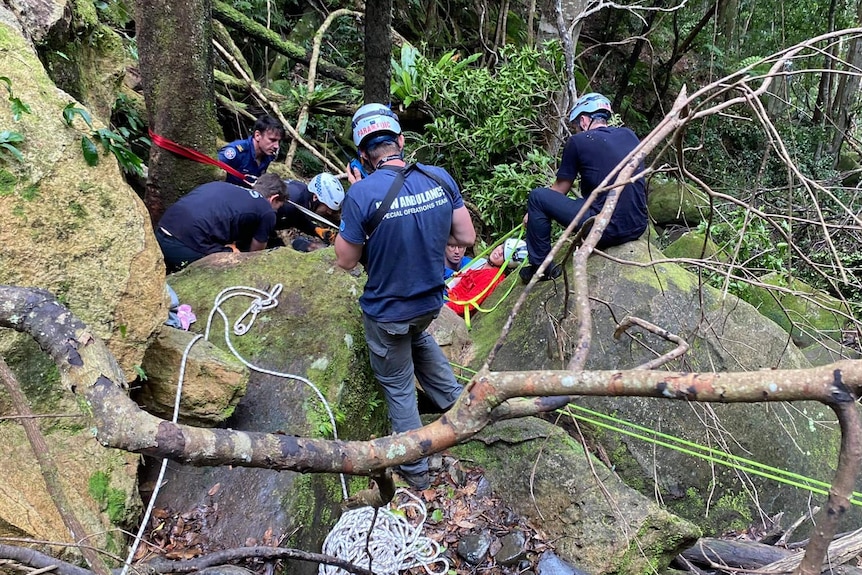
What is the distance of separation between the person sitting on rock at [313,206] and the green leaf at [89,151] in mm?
2664

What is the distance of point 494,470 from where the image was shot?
11.9ft

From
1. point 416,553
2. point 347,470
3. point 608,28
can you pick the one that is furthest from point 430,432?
point 608,28

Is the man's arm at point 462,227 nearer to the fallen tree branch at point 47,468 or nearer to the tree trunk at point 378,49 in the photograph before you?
the fallen tree branch at point 47,468

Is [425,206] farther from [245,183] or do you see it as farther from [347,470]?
[245,183]

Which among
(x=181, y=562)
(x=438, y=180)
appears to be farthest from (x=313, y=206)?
(x=181, y=562)

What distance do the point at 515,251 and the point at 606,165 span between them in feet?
5.10

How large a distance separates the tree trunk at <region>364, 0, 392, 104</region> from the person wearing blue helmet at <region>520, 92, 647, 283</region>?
6.55 ft

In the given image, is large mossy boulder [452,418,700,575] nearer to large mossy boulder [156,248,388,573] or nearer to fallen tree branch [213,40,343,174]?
large mossy boulder [156,248,388,573]

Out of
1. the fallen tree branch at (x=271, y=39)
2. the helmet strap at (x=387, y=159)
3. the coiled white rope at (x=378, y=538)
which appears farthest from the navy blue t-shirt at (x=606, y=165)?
the fallen tree branch at (x=271, y=39)

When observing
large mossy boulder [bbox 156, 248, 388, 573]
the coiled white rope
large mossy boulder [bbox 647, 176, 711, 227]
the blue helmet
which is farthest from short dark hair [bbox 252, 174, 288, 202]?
large mossy boulder [bbox 647, 176, 711, 227]

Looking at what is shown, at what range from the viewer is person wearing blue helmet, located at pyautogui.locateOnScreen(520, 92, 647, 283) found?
434 cm

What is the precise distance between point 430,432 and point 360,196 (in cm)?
182

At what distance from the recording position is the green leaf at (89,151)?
9.00ft

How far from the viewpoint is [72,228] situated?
2.61m
